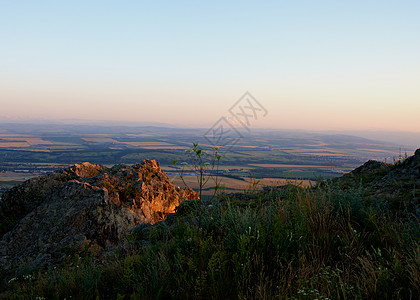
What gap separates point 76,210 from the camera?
22.6 ft

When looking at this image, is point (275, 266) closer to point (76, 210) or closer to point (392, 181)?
point (392, 181)

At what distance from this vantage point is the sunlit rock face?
20.9 feet

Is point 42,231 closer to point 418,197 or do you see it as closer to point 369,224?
point 369,224

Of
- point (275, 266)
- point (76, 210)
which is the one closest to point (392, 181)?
point (275, 266)

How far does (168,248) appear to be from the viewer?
4.39 meters

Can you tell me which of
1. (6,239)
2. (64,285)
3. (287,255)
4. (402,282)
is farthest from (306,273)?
(6,239)

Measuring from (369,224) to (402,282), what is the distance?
1655 mm

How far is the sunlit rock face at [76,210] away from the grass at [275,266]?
2330 mm

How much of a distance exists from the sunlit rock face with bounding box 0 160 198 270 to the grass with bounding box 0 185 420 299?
7.65 feet

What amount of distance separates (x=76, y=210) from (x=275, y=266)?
17.2 ft

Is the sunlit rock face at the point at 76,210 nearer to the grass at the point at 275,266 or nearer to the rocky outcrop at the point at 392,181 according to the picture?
the grass at the point at 275,266

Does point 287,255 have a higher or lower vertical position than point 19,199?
higher

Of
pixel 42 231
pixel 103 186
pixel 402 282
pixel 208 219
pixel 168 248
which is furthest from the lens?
pixel 103 186

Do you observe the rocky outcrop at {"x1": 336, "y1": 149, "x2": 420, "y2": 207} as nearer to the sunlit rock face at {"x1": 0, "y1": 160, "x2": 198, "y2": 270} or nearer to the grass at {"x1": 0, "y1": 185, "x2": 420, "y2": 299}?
the grass at {"x1": 0, "y1": 185, "x2": 420, "y2": 299}
